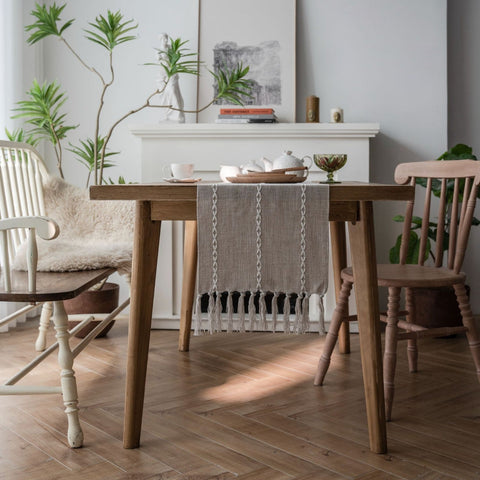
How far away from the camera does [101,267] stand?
2346mm

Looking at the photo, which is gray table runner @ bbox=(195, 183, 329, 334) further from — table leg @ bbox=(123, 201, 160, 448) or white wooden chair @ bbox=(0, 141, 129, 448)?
white wooden chair @ bbox=(0, 141, 129, 448)

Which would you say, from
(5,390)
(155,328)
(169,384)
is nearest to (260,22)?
(155,328)

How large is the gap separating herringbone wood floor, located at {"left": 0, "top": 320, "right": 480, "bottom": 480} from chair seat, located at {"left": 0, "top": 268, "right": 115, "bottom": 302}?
45 centimetres

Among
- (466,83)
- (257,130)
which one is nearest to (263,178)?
(257,130)

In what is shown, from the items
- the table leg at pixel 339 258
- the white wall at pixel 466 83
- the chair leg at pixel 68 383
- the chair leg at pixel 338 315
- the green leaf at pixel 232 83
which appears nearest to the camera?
the chair leg at pixel 68 383

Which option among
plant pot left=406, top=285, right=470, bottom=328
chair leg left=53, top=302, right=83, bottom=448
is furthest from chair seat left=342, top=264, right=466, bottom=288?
chair leg left=53, top=302, right=83, bottom=448

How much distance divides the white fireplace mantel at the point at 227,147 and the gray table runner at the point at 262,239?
1.56m

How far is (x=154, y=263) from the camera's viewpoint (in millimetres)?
1823

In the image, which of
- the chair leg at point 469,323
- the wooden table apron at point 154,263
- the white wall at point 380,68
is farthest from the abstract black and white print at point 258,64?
the wooden table apron at point 154,263

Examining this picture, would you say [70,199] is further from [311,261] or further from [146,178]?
[311,261]

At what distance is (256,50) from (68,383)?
7.77ft

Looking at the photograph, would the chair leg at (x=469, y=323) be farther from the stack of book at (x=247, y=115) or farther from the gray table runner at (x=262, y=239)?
the stack of book at (x=247, y=115)

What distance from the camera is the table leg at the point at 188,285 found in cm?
292

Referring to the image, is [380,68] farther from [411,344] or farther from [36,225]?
[36,225]
